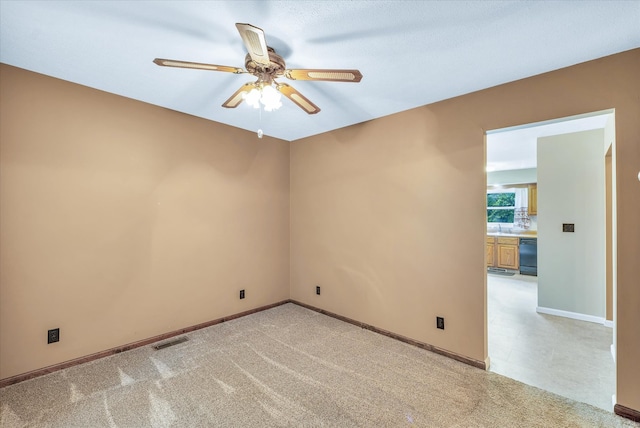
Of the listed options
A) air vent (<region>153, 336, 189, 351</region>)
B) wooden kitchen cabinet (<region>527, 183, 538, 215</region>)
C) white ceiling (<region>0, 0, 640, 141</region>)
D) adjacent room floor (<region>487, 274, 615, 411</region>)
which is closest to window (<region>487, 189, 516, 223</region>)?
wooden kitchen cabinet (<region>527, 183, 538, 215</region>)

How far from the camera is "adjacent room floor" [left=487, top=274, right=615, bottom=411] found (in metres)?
2.21

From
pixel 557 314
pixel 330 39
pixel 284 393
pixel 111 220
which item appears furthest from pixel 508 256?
pixel 111 220

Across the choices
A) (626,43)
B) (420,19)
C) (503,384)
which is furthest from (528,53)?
(503,384)

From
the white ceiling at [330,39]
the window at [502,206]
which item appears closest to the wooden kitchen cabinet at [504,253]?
the window at [502,206]

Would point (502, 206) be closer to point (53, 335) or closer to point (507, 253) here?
point (507, 253)

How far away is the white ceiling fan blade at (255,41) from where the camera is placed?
129cm

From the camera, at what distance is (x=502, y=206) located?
7676 millimetres

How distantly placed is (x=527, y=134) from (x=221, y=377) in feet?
15.7

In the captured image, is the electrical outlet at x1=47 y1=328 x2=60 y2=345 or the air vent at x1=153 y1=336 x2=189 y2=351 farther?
the air vent at x1=153 y1=336 x2=189 y2=351

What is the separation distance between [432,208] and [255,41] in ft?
7.10

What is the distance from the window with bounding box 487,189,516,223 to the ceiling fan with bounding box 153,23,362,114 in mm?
7514

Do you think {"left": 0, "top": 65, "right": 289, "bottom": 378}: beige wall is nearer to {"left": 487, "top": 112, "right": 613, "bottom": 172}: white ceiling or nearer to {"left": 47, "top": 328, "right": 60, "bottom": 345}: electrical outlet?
{"left": 47, "top": 328, "right": 60, "bottom": 345}: electrical outlet

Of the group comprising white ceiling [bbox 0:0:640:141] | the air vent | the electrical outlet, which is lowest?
the air vent

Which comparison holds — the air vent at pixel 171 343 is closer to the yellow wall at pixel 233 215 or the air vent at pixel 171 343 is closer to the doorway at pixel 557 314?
the yellow wall at pixel 233 215
